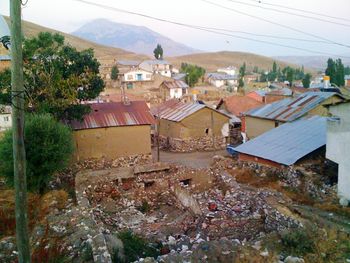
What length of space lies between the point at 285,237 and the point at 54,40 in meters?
17.4

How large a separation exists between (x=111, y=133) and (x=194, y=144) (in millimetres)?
9680

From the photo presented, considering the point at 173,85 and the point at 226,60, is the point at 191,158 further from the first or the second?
the point at 226,60

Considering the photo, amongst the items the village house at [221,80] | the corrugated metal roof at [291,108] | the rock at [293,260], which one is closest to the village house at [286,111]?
the corrugated metal roof at [291,108]

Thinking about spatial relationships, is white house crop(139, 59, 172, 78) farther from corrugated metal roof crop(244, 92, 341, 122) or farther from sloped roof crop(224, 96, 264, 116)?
corrugated metal roof crop(244, 92, 341, 122)

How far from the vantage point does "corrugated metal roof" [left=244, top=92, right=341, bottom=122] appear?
24812 millimetres

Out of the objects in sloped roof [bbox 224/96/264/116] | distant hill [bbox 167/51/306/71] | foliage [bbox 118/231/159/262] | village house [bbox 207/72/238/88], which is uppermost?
distant hill [bbox 167/51/306/71]

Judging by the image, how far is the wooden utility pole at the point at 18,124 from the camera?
5992 millimetres

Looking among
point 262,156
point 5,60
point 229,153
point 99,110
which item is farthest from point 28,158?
point 5,60

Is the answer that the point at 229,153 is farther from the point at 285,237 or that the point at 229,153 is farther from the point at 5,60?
the point at 5,60

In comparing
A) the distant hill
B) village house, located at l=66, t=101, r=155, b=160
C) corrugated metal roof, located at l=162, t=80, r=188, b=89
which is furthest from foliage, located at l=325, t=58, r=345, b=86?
the distant hill

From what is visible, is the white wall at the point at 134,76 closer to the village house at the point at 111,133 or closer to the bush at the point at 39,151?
the village house at the point at 111,133

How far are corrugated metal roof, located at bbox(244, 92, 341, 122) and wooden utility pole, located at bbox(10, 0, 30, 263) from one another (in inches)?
823

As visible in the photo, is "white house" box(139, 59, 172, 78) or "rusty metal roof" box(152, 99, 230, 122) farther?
"white house" box(139, 59, 172, 78)

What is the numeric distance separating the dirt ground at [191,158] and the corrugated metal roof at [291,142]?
12.7 ft
